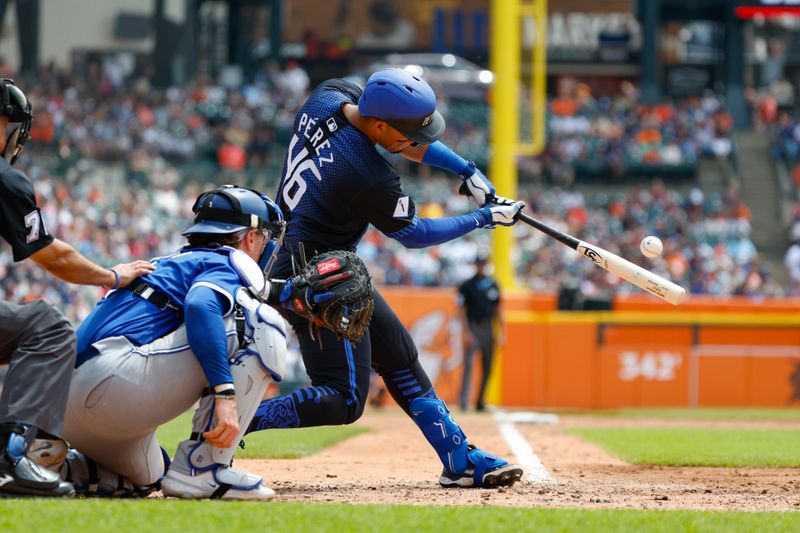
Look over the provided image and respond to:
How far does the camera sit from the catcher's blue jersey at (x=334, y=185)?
17.5 ft

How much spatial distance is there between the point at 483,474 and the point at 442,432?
10.6 inches

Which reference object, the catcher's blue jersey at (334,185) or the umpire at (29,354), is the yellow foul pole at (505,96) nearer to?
the catcher's blue jersey at (334,185)

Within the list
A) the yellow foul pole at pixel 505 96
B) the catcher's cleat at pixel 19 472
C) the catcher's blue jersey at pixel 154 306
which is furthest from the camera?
the yellow foul pole at pixel 505 96

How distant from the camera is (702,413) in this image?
14.8 m

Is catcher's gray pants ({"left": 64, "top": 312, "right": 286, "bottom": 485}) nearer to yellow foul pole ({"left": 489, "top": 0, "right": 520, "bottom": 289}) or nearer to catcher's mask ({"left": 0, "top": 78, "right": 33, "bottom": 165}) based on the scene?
catcher's mask ({"left": 0, "top": 78, "right": 33, "bottom": 165})

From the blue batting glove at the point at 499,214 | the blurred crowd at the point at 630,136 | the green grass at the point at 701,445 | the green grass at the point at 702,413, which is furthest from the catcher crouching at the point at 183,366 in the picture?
the blurred crowd at the point at 630,136

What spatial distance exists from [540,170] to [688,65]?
28.1 ft

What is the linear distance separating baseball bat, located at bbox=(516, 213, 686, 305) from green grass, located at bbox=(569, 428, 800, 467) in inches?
67.6

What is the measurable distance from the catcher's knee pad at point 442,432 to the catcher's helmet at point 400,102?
1.23 meters

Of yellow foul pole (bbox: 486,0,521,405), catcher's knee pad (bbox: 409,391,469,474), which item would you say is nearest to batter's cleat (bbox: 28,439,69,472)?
catcher's knee pad (bbox: 409,391,469,474)

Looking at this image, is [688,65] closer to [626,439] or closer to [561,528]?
→ [626,439]

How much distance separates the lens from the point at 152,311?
15.2 feet

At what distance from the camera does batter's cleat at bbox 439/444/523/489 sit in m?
5.63

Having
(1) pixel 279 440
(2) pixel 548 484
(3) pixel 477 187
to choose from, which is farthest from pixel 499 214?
(1) pixel 279 440
